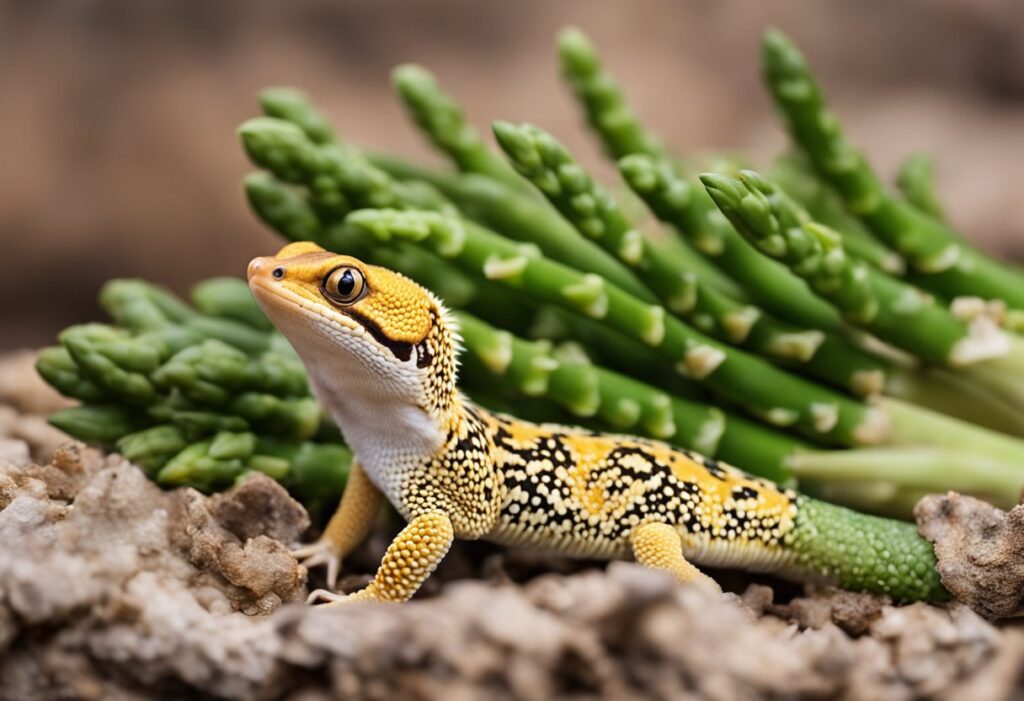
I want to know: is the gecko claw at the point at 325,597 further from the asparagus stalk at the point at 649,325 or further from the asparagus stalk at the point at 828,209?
the asparagus stalk at the point at 828,209

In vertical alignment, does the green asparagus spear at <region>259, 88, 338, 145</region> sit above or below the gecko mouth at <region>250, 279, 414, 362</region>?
above

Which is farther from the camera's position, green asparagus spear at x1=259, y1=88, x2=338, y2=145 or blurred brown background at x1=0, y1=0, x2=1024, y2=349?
blurred brown background at x1=0, y1=0, x2=1024, y2=349

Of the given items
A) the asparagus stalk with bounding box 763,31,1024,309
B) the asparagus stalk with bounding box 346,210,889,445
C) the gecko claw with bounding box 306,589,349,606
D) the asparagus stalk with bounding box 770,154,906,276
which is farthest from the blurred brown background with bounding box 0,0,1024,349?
the gecko claw with bounding box 306,589,349,606

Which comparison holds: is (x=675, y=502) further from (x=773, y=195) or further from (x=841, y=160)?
(x=841, y=160)

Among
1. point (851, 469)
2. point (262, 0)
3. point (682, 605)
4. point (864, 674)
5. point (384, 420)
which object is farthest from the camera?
point (262, 0)

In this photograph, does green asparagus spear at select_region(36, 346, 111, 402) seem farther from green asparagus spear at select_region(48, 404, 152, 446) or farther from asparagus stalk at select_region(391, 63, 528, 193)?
asparagus stalk at select_region(391, 63, 528, 193)

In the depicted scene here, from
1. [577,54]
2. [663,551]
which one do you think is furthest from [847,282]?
[577,54]

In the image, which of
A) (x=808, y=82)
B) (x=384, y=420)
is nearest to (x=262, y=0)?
(x=808, y=82)
